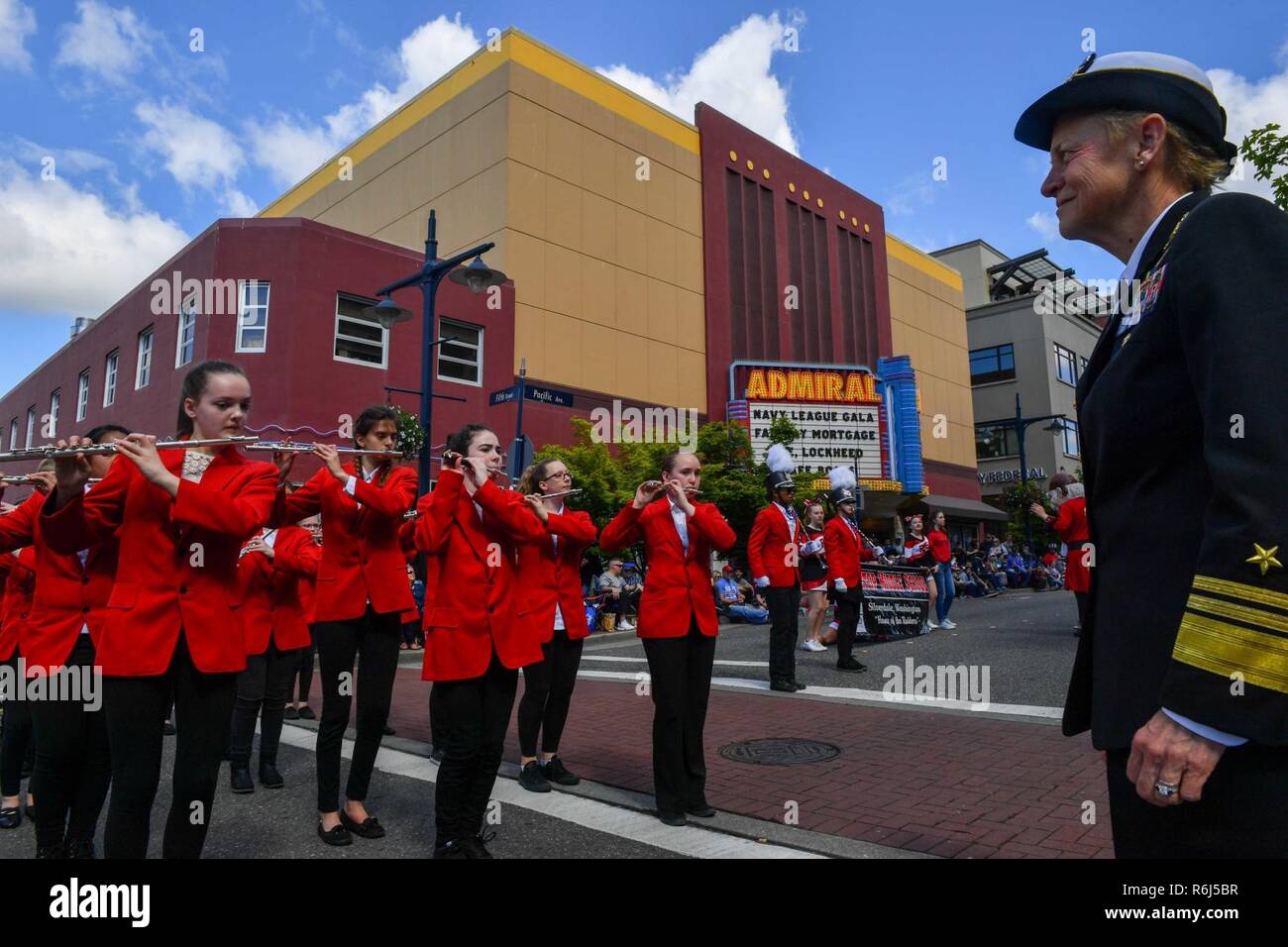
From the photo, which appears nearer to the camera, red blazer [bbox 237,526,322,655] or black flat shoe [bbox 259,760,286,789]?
red blazer [bbox 237,526,322,655]

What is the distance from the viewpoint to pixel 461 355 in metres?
22.2

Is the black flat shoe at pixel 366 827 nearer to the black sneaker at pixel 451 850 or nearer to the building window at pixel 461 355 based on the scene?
the black sneaker at pixel 451 850

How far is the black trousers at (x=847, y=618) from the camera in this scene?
32.5ft

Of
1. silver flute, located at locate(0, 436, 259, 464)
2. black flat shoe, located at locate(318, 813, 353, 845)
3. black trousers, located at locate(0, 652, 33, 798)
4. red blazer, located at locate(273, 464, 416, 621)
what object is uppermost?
silver flute, located at locate(0, 436, 259, 464)

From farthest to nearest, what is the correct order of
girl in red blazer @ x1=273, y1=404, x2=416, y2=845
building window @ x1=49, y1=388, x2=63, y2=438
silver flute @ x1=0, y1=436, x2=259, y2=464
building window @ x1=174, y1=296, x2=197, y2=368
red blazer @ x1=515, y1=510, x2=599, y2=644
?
building window @ x1=49, y1=388, x2=63, y2=438 < building window @ x1=174, y1=296, x2=197, y2=368 < red blazer @ x1=515, y1=510, x2=599, y2=644 < girl in red blazer @ x1=273, y1=404, x2=416, y2=845 < silver flute @ x1=0, y1=436, x2=259, y2=464

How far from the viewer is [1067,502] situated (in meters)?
9.66

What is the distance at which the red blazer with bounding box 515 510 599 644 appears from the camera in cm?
553

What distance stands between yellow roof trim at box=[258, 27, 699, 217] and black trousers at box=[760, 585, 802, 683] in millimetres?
20996

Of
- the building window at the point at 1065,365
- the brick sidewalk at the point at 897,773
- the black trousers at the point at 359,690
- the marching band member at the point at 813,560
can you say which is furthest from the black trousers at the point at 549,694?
the building window at the point at 1065,365

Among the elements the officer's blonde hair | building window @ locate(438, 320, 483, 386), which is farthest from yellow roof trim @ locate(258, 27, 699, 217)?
the officer's blonde hair

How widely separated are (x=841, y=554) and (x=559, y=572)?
5.40 metres

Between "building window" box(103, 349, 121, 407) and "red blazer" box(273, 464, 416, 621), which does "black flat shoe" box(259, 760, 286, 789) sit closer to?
"red blazer" box(273, 464, 416, 621)
